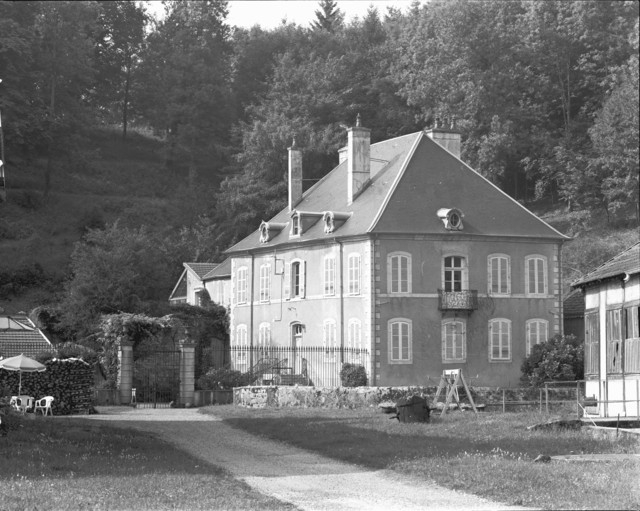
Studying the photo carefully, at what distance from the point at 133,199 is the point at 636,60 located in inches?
2386

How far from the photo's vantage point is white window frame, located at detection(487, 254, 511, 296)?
41.1 m

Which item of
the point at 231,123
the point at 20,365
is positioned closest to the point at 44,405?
the point at 20,365

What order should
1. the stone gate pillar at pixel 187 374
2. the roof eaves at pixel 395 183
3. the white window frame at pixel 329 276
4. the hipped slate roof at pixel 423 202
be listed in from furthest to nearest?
the white window frame at pixel 329 276 → the hipped slate roof at pixel 423 202 → the roof eaves at pixel 395 183 → the stone gate pillar at pixel 187 374

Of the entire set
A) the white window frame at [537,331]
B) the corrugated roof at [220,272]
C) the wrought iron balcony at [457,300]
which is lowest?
the white window frame at [537,331]

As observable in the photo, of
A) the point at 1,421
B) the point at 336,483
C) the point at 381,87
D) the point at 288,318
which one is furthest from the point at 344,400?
the point at 381,87

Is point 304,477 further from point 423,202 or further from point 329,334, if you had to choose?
point 423,202

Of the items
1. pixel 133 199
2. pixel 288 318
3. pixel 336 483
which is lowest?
pixel 336 483

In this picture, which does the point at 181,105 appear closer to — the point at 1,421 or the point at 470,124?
the point at 470,124

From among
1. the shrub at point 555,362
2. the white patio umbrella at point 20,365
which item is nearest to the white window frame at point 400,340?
the shrub at point 555,362

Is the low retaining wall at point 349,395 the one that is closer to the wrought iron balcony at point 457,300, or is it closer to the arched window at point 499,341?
the arched window at point 499,341

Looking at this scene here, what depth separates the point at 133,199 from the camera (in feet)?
229

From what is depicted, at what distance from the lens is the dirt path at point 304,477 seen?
1481 cm

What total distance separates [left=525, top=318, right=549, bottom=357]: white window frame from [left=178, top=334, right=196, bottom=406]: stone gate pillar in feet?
40.7

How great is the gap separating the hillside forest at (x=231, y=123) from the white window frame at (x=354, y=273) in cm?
981
